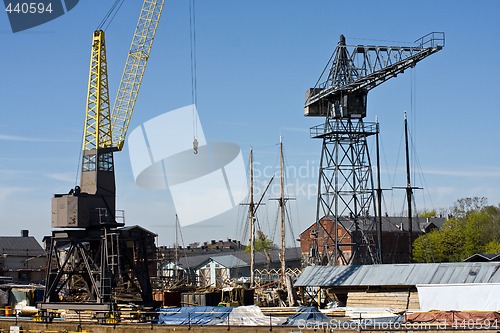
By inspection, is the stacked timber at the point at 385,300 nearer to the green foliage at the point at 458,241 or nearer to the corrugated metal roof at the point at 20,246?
the green foliage at the point at 458,241

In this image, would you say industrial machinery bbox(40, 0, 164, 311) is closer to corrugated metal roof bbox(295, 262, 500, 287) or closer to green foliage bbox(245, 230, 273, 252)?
corrugated metal roof bbox(295, 262, 500, 287)

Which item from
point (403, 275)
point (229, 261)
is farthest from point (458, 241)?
point (403, 275)

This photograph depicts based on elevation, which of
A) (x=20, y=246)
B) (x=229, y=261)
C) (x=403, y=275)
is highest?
(x=20, y=246)

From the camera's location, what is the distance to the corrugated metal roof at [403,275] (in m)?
46.5

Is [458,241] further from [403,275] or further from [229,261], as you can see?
[403,275]

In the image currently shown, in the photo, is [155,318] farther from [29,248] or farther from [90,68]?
[29,248]

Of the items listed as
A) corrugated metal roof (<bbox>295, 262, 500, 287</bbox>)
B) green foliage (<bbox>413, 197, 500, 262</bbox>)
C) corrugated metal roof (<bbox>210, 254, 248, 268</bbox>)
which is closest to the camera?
corrugated metal roof (<bbox>295, 262, 500, 287</bbox>)

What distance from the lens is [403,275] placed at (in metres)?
49.9

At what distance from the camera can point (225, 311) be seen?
1788 inches

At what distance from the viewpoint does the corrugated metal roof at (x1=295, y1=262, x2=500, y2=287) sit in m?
46.5

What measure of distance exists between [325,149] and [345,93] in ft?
16.2
